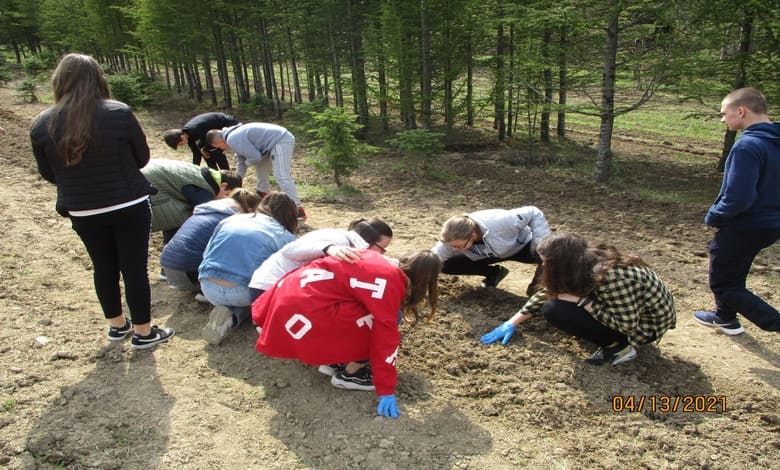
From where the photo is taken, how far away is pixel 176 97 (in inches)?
883

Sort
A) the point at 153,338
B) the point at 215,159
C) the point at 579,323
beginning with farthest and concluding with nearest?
the point at 215,159
the point at 153,338
the point at 579,323

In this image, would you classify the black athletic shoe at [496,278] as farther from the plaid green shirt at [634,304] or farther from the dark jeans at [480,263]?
the plaid green shirt at [634,304]

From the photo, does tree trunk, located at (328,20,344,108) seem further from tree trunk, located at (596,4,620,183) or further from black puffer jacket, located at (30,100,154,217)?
black puffer jacket, located at (30,100,154,217)

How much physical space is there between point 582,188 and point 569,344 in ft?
16.4

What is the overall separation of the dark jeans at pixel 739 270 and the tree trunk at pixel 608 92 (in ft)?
16.3

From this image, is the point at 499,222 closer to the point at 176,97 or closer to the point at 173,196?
the point at 173,196

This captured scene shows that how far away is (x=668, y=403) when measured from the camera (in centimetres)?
306

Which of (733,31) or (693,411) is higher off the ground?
(733,31)

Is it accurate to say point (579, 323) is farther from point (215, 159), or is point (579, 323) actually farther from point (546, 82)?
point (546, 82)

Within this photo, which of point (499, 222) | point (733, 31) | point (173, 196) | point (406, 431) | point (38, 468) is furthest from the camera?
point (733, 31)

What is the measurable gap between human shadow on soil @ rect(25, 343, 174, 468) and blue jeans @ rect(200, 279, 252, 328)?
59 centimetres

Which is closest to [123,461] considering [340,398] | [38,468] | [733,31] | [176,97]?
[38,468]

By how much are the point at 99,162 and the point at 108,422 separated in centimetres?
147

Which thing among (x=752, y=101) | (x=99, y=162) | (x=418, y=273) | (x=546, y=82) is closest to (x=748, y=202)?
(x=752, y=101)
